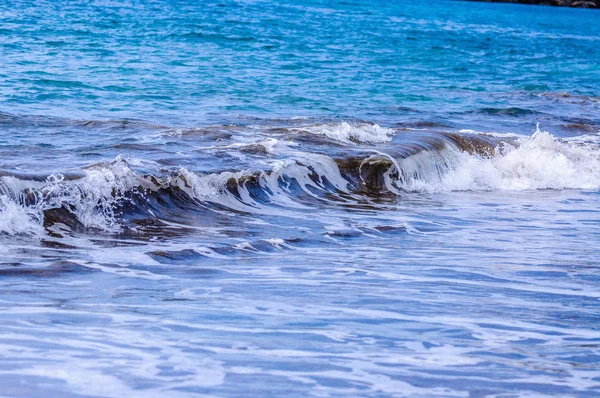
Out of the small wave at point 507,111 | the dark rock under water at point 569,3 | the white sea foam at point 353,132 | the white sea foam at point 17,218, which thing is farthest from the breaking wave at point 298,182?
the dark rock under water at point 569,3

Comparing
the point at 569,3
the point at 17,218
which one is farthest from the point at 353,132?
the point at 569,3

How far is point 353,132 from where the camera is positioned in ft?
41.6

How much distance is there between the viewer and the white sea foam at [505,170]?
11.2m

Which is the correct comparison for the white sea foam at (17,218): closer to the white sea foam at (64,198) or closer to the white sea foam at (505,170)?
the white sea foam at (64,198)

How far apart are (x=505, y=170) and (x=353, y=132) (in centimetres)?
223

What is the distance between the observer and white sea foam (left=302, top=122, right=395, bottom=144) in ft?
40.9

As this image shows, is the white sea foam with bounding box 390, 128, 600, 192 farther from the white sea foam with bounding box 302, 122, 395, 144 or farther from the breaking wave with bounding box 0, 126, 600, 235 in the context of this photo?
the white sea foam with bounding box 302, 122, 395, 144

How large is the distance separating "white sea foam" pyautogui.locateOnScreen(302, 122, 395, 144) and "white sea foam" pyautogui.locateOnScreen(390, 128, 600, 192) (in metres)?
0.98

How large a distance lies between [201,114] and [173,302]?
10.1m

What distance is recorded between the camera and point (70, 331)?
4625mm

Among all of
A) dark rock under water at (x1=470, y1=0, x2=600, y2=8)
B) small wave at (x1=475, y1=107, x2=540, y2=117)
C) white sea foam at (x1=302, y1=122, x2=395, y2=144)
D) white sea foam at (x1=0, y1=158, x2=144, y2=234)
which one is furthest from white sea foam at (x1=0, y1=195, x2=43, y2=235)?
dark rock under water at (x1=470, y1=0, x2=600, y2=8)

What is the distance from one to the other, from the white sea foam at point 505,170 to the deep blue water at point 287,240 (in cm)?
4

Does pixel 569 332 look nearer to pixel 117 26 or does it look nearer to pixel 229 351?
pixel 229 351

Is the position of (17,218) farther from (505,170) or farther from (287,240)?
(505,170)
